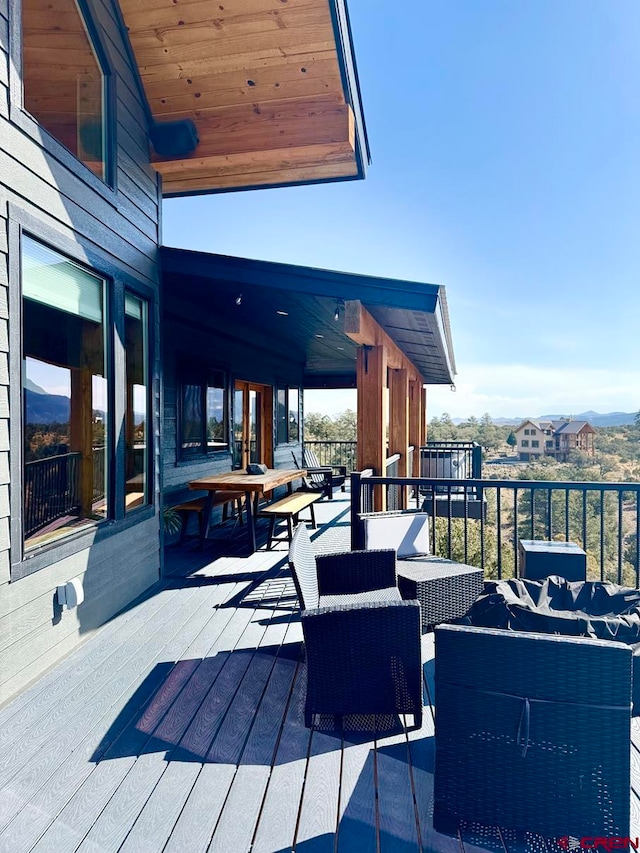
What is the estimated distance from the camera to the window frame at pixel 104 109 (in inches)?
98.0

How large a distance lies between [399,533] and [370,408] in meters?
1.72

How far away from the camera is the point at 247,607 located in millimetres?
3564

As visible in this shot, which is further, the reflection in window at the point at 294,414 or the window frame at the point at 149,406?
the reflection in window at the point at 294,414

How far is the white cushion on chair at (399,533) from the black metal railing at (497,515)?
0.20 m

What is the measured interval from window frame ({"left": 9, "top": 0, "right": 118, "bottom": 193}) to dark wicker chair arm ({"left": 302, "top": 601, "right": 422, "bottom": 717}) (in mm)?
A: 2915

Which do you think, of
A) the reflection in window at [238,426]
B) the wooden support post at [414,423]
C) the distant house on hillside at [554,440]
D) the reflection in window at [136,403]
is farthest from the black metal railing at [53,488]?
the distant house on hillside at [554,440]

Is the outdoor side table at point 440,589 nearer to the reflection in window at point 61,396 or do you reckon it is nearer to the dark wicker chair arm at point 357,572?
the dark wicker chair arm at point 357,572

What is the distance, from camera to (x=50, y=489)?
2826 millimetres

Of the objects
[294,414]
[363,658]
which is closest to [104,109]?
[363,658]

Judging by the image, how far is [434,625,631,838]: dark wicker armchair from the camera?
146cm

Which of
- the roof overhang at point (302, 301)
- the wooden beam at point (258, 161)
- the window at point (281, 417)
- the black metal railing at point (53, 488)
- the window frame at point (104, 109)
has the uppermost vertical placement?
the wooden beam at point (258, 161)

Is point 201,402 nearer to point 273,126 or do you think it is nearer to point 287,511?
point 287,511

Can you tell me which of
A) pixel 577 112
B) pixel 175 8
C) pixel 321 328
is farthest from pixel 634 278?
pixel 175 8

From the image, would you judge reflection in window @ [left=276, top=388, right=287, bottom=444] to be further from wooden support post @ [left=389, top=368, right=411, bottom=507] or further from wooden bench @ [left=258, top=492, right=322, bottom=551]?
wooden bench @ [left=258, top=492, right=322, bottom=551]
